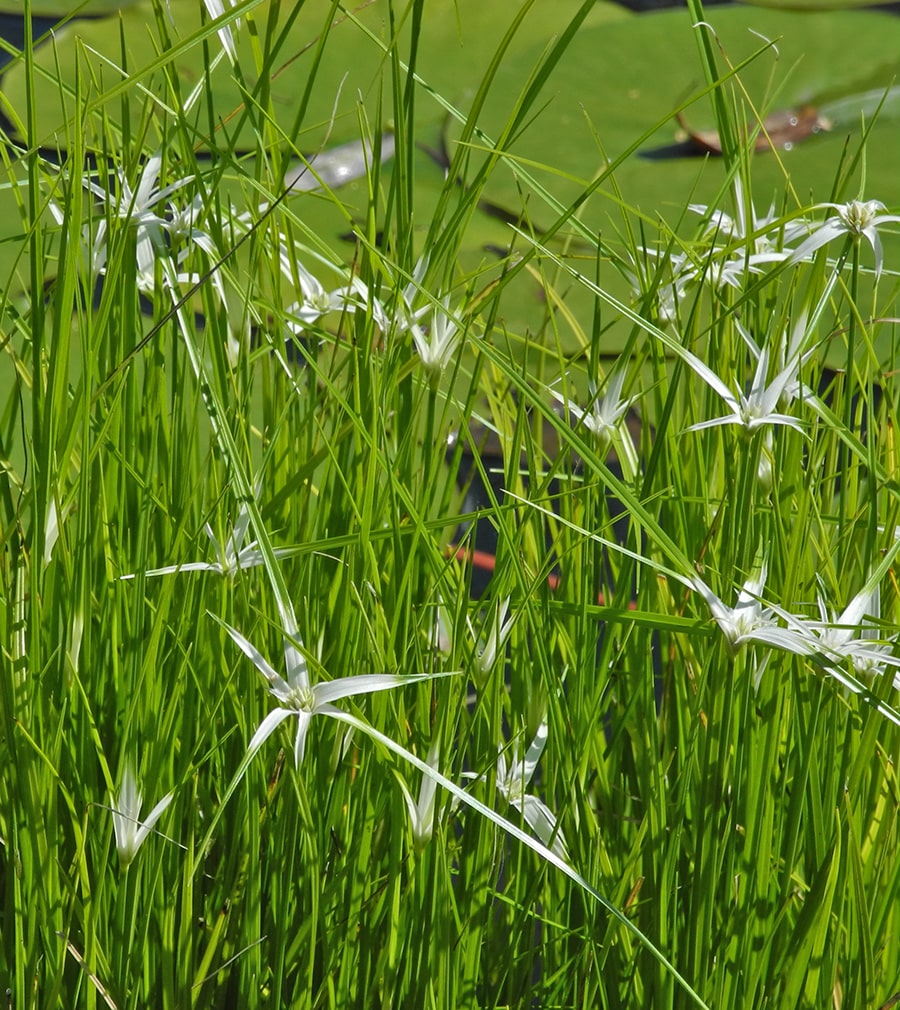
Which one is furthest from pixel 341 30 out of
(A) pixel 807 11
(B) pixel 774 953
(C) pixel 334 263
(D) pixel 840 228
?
(B) pixel 774 953

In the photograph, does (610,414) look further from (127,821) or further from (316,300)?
(127,821)

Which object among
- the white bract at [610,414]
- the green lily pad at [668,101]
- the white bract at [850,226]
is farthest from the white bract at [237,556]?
the green lily pad at [668,101]

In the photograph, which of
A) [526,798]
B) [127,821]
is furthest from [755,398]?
[127,821]

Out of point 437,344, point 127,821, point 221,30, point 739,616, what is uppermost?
point 221,30

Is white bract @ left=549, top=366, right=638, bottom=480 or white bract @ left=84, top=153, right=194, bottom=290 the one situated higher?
white bract @ left=84, top=153, right=194, bottom=290

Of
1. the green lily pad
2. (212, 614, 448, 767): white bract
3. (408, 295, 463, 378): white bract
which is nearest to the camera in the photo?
(212, 614, 448, 767): white bract

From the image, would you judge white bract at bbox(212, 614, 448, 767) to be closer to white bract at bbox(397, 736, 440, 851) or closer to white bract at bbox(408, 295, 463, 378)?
white bract at bbox(397, 736, 440, 851)

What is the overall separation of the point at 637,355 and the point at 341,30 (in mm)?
1794

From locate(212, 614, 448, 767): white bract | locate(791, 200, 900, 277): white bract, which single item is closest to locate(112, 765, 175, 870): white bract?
locate(212, 614, 448, 767): white bract

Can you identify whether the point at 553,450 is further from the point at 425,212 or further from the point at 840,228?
the point at 840,228

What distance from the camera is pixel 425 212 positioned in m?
1.71

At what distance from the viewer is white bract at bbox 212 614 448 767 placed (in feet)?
1.23

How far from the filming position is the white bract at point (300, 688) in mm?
374

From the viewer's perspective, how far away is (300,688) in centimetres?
40
